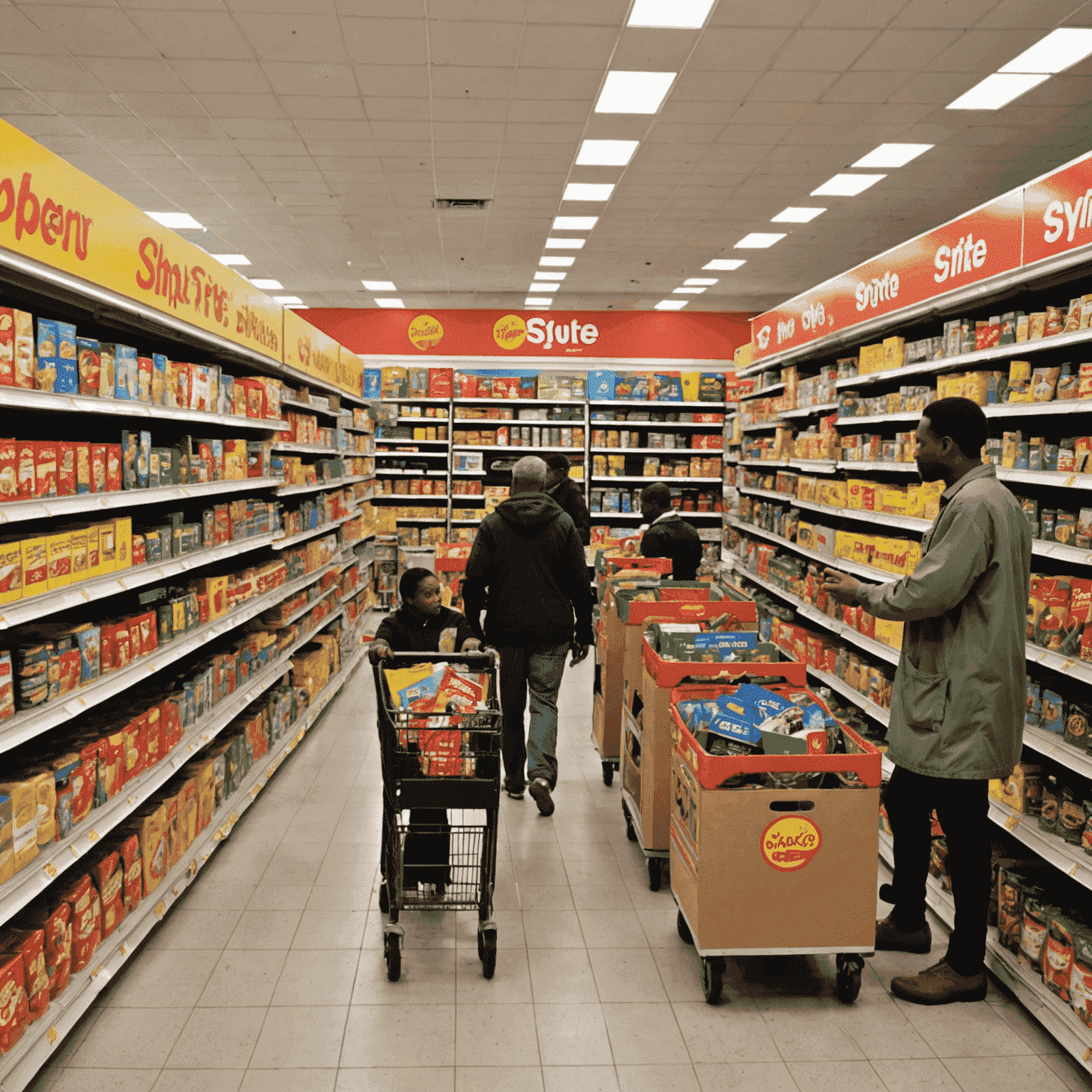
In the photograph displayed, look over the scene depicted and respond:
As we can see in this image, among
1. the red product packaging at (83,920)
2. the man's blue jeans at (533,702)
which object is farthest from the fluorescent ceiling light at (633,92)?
the red product packaging at (83,920)

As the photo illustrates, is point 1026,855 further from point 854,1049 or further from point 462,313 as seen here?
point 462,313

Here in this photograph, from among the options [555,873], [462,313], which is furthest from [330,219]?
[555,873]

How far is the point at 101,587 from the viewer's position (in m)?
3.08

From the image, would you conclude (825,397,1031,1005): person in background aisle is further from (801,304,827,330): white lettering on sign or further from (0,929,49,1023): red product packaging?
(801,304,827,330): white lettering on sign

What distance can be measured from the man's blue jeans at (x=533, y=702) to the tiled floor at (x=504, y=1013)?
33.3 inches

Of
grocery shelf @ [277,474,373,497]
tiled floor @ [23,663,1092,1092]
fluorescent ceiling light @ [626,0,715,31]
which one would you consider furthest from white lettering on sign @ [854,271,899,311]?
grocery shelf @ [277,474,373,497]

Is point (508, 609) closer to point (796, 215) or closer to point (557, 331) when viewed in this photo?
point (796, 215)

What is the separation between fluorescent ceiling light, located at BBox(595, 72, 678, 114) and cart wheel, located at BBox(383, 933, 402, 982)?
17.7ft

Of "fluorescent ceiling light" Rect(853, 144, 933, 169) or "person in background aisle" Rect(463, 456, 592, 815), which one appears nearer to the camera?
"person in background aisle" Rect(463, 456, 592, 815)

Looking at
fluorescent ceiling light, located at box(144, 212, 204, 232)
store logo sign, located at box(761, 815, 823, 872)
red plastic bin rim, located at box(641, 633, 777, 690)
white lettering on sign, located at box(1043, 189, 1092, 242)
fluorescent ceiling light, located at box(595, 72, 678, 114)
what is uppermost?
fluorescent ceiling light, located at box(144, 212, 204, 232)

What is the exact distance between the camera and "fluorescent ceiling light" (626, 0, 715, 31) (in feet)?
16.6

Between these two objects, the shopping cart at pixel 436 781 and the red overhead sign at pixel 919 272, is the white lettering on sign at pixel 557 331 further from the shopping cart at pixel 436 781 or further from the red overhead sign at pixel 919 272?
the shopping cart at pixel 436 781

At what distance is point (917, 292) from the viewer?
4.54 metres

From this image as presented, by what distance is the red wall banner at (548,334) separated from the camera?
48.3 feet
